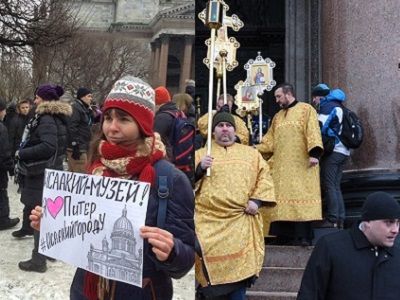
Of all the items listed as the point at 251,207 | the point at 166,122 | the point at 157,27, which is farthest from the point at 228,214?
the point at 166,122

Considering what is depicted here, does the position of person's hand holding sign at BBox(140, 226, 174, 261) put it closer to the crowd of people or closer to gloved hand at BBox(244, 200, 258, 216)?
the crowd of people

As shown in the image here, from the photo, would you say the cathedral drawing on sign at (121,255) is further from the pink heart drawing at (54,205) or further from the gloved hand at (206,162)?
the gloved hand at (206,162)

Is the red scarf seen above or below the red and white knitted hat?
below

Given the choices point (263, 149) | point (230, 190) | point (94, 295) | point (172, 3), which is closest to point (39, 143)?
point (172, 3)

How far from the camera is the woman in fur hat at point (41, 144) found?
10.3ft

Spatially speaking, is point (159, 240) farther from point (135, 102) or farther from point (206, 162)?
A: point (206, 162)

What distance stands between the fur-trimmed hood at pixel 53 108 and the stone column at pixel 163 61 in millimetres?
510

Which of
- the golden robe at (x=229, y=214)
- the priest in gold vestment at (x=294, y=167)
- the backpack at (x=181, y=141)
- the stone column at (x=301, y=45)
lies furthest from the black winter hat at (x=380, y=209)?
the stone column at (x=301, y=45)

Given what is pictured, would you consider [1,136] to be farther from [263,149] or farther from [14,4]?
[263,149]

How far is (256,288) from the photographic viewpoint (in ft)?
20.1

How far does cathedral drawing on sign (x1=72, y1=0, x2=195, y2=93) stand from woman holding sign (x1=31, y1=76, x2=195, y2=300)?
576 mm

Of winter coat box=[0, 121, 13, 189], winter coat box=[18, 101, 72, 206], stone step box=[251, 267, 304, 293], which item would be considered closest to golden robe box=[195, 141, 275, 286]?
stone step box=[251, 267, 304, 293]

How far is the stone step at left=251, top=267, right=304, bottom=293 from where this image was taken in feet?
20.0

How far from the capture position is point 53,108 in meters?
3.19
